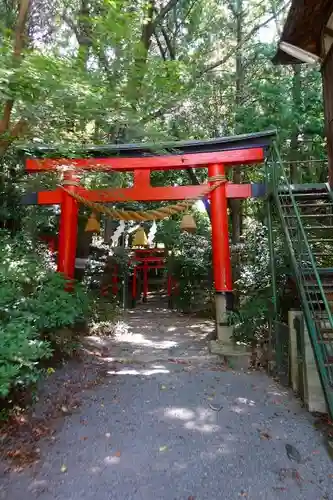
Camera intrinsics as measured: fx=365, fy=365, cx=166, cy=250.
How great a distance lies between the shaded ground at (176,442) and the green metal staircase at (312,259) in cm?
74

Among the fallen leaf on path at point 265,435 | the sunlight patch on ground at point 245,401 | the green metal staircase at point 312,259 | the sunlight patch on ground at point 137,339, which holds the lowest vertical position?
the fallen leaf on path at point 265,435

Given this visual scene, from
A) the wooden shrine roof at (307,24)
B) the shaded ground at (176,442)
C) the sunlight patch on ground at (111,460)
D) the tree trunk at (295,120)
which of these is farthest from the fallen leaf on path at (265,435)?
the tree trunk at (295,120)

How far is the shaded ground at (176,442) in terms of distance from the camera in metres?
2.92

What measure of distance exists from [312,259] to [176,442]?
8.30ft

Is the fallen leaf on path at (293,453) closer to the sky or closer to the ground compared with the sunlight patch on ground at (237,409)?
closer to the ground

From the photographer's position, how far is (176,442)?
12.0 feet

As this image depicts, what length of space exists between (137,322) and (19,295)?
6.59 metres

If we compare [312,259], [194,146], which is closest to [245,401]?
[312,259]

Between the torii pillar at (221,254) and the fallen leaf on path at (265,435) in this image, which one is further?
the torii pillar at (221,254)

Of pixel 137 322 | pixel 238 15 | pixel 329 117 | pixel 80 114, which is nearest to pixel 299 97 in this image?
pixel 329 117

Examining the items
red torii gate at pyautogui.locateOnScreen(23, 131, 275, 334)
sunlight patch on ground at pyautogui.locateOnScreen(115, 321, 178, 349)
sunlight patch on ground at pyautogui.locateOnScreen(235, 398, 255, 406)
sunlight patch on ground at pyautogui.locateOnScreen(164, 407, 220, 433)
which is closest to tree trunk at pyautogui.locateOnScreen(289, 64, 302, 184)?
red torii gate at pyautogui.locateOnScreen(23, 131, 275, 334)

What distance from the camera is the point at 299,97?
8.78 meters

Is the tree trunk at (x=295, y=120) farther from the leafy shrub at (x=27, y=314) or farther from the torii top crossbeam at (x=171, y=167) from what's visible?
the leafy shrub at (x=27, y=314)

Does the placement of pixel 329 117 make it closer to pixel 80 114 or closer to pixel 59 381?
pixel 80 114
